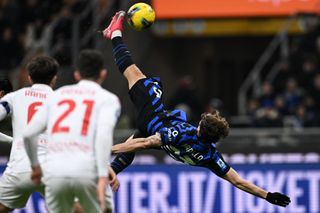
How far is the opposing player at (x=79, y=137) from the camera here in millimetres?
7934

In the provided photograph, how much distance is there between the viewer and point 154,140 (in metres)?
10.1

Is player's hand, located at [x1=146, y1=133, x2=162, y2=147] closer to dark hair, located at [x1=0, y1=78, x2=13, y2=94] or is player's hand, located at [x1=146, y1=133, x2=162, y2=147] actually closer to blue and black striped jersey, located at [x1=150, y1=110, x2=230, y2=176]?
blue and black striped jersey, located at [x1=150, y1=110, x2=230, y2=176]

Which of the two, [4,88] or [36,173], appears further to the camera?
[4,88]

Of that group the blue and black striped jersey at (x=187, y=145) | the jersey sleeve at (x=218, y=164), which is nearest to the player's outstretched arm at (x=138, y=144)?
the blue and black striped jersey at (x=187, y=145)

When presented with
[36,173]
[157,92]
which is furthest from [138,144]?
[36,173]

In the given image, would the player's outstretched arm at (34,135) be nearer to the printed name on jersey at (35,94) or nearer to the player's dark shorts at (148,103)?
the printed name on jersey at (35,94)

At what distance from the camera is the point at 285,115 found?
58.4 ft

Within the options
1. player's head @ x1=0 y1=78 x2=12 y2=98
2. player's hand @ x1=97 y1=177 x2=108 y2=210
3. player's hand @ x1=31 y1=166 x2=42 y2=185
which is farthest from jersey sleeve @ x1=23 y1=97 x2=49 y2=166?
player's head @ x1=0 y1=78 x2=12 y2=98

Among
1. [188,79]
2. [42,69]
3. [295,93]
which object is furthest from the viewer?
[188,79]

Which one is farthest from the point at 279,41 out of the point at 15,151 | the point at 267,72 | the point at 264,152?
the point at 15,151

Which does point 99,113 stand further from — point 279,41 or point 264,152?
point 279,41

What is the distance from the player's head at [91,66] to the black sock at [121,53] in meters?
2.52

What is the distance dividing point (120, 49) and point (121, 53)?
0.05 meters

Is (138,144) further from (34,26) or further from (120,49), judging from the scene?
(34,26)
